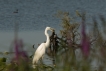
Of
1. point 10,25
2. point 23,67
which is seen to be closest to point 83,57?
point 23,67

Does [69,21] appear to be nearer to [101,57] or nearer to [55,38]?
[55,38]

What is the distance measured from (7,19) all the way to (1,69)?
14518 mm

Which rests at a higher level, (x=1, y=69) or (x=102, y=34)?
(x=102, y=34)

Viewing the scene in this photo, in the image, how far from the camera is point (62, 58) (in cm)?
244

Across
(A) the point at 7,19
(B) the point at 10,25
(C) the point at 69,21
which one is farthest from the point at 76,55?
(A) the point at 7,19

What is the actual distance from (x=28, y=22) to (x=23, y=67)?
16193 mm

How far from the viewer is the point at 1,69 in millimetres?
5266

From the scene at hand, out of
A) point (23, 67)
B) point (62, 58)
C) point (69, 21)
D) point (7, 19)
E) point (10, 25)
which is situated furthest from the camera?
point (7, 19)

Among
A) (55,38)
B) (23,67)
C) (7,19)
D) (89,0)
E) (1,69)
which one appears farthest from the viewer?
(89,0)

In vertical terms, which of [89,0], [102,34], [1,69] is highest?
[89,0]

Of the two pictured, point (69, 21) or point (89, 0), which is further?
point (89, 0)

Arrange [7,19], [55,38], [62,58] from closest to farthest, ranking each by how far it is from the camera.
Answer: [62,58], [55,38], [7,19]

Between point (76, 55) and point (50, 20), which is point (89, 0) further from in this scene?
point (76, 55)

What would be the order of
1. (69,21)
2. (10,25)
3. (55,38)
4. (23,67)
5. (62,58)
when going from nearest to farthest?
(23,67)
(62,58)
(55,38)
(69,21)
(10,25)
